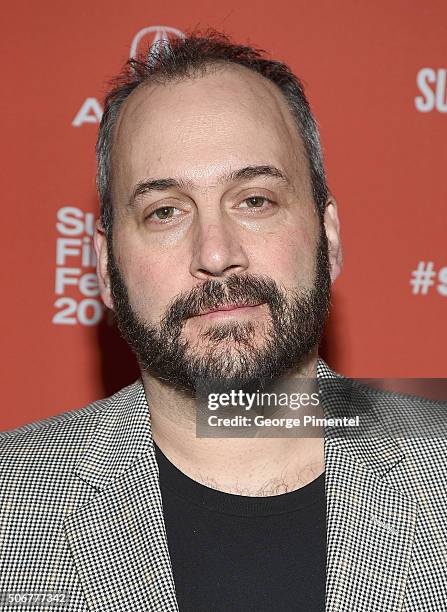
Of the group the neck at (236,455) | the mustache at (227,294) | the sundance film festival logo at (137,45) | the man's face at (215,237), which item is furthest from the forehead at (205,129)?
the neck at (236,455)

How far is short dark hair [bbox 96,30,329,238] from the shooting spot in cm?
220

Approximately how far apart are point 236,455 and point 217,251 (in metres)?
0.50

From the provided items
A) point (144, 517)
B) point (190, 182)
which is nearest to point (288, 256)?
point (190, 182)

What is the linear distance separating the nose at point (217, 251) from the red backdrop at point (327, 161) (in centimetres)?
85

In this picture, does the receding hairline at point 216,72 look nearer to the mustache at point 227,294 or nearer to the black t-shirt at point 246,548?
the mustache at point 227,294

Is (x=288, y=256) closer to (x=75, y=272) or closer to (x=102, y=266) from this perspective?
(x=102, y=266)

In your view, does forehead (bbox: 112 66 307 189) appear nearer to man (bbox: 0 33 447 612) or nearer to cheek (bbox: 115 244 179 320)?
man (bbox: 0 33 447 612)

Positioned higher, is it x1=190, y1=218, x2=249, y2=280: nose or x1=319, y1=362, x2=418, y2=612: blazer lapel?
x1=190, y1=218, x2=249, y2=280: nose

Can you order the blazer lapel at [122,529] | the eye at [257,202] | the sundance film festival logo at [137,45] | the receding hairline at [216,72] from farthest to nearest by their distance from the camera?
the sundance film festival logo at [137,45], the receding hairline at [216,72], the eye at [257,202], the blazer lapel at [122,529]

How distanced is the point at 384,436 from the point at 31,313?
121cm

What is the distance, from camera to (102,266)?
89.9 inches

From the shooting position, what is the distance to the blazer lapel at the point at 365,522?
5.81ft

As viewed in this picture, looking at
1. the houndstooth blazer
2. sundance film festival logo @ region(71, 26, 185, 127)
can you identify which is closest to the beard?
the houndstooth blazer

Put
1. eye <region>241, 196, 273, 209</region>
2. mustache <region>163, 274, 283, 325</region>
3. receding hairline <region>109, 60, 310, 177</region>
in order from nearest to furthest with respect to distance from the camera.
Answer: mustache <region>163, 274, 283, 325</region> < eye <region>241, 196, 273, 209</region> < receding hairline <region>109, 60, 310, 177</region>
